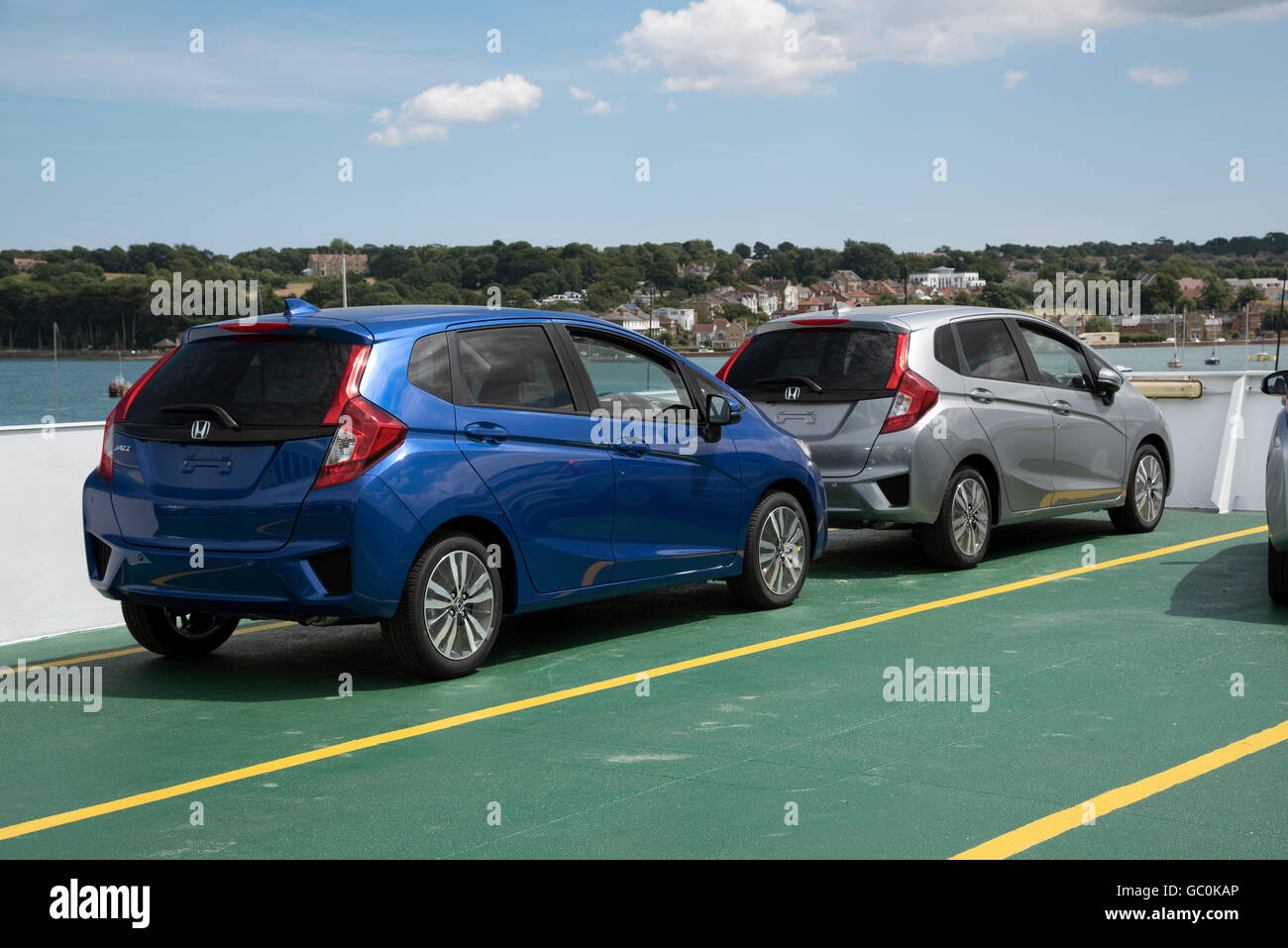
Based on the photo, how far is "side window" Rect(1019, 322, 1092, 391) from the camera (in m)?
11.5

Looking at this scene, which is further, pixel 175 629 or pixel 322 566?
pixel 175 629

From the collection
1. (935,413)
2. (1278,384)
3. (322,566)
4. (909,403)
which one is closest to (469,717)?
(322,566)

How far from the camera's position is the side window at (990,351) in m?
10.8

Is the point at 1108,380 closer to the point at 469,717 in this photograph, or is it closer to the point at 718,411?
the point at 718,411

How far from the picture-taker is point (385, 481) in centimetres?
672

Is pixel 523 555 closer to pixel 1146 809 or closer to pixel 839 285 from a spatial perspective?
pixel 1146 809

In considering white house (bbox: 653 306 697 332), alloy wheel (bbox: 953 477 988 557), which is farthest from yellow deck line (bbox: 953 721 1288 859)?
white house (bbox: 653 306 697 332)

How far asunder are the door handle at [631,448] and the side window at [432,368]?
1.18 m

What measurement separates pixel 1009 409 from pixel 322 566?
234 inches

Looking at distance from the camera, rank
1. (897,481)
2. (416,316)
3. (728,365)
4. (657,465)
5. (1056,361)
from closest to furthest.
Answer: (416,316) → (657,465) → (897,481) → (728,365) → (1056,361)

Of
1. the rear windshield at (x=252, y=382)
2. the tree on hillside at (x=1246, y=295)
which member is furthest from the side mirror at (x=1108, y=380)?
the tree on hillside at (x=1246, y=295)

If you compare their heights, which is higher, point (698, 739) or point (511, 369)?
point (511, 369)
